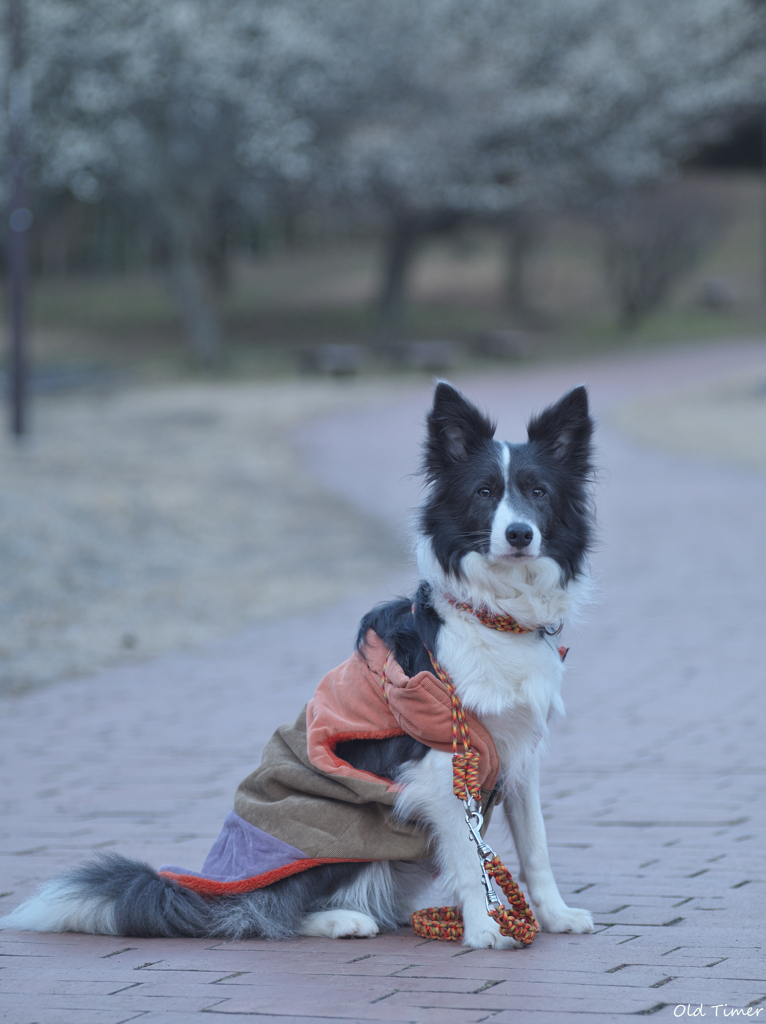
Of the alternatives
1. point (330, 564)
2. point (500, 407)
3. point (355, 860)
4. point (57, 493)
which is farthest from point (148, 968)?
point (500, 407)

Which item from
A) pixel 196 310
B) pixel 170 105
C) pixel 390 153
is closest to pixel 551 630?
pixel 170 105

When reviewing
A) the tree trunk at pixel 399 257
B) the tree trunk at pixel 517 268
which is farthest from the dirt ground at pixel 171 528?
the tree trunk at pixel 517 268

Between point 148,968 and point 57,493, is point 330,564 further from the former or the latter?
point 148,968

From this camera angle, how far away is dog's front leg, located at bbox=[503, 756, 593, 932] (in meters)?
3.28

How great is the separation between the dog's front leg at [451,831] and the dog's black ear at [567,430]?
0.93 metres

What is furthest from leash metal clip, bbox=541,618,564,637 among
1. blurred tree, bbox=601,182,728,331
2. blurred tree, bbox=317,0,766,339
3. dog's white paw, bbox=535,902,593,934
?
blurred tree, bbox=601,182,728,331

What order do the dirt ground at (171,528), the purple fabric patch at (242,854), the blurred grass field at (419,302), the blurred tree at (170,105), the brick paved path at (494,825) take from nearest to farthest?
the brick paved path at (494,825), the purple fabric patch at (242,854), the dirt ground at (171,528), the blurred tree at (170,105), the blurred grass field at (419,302)

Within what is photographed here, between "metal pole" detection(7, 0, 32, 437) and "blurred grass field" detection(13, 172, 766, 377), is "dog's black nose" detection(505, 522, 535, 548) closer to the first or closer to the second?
"metal pole" detection(7, 0, 32, 437)

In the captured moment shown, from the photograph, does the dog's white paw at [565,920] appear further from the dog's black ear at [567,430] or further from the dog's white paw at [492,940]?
the dog's black ear at [567,430]

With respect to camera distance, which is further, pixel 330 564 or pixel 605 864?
pixel 330 564

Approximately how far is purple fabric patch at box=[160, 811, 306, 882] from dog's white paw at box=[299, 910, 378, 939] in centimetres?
21

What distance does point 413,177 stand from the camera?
2580 cm

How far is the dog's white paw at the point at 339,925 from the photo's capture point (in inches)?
128

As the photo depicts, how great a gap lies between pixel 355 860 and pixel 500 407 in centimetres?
1620
